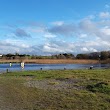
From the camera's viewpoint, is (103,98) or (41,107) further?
(103,98)

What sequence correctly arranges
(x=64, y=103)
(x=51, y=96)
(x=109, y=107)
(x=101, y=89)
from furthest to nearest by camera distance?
(x=101, y=89), (x=51, y=96), (x=64, y=103), (x=109, y=107)

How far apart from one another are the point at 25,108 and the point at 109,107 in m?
3.51

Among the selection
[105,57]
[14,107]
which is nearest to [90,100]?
[14,107]

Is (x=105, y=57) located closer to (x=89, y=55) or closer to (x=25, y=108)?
(x=89, y=55)

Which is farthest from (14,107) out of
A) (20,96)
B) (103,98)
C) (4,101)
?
(103,98)

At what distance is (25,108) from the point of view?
40.4 feet

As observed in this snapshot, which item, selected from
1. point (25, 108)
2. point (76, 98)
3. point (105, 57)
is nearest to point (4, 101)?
point (25, 108)

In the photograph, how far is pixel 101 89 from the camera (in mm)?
17516

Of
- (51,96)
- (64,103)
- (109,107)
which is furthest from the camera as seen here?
(51,96)

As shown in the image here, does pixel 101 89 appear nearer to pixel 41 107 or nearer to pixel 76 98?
pixel 76 98

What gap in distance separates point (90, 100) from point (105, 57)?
113 meters

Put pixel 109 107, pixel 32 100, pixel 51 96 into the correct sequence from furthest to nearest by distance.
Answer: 1. pixel 51 96
2. pixel 32 100
3. pixel 109 107

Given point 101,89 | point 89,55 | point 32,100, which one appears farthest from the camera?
point 89,55

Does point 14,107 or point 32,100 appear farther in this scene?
point 32,100
